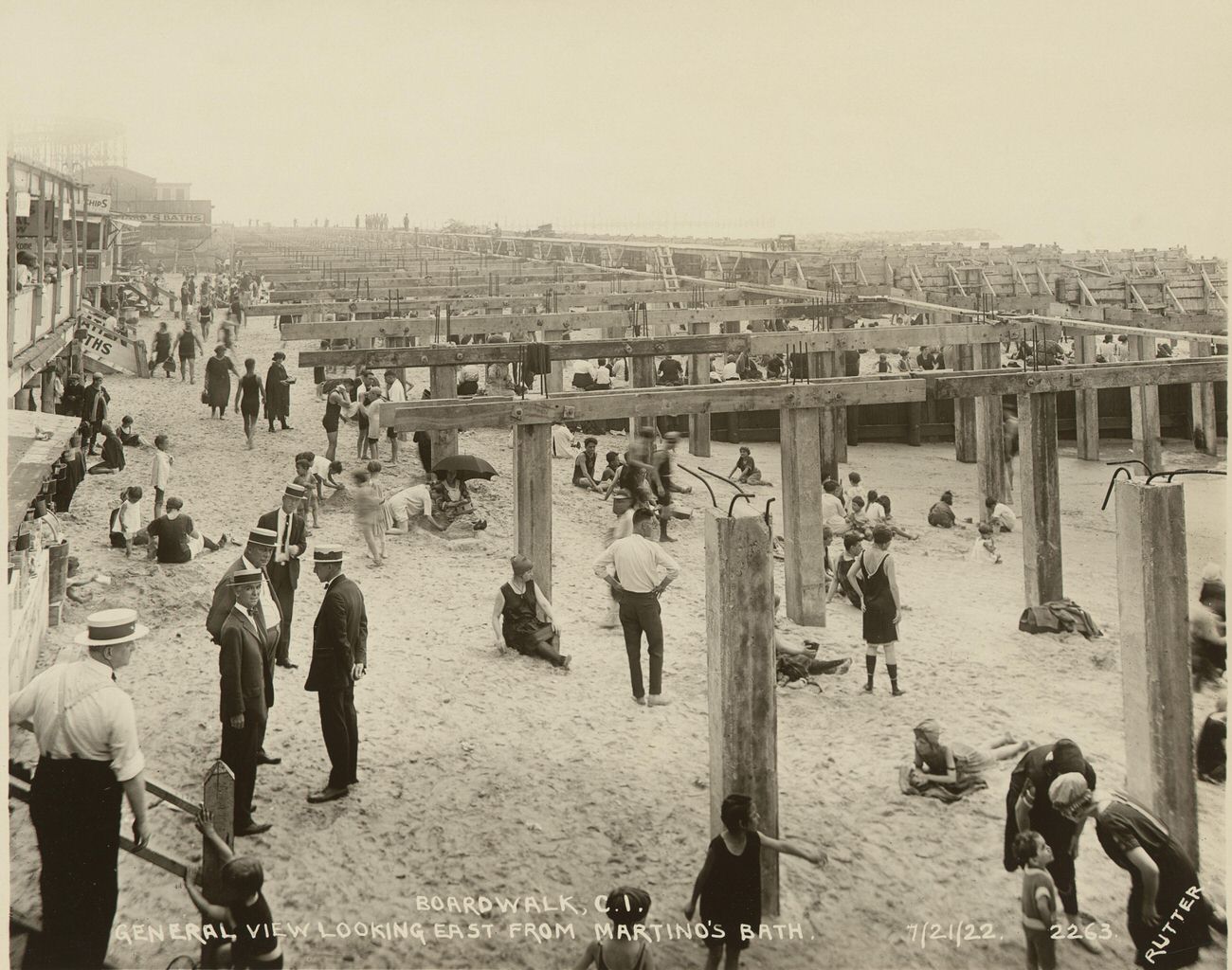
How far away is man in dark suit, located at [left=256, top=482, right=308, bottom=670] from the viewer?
679 cm

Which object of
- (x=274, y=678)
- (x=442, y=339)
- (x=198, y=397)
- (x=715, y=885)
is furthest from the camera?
(x=442, y=339)

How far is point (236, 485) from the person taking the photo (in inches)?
359

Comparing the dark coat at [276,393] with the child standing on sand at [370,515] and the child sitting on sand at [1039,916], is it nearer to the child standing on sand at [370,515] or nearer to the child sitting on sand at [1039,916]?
the child standing on sand at [370,515]

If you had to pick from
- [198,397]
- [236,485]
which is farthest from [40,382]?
[198,397]

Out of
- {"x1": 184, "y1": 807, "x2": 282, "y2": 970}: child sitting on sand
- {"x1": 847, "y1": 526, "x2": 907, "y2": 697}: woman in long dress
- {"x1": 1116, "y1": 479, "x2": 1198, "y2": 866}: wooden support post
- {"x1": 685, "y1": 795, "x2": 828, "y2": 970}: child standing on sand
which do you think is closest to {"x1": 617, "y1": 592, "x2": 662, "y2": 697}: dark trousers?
{"x1": 847, "y1": 526, "x2": 907, "y2": 697}: woman in long dress

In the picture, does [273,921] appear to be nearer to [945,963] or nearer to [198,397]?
[945,963]

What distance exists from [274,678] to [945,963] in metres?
4.21

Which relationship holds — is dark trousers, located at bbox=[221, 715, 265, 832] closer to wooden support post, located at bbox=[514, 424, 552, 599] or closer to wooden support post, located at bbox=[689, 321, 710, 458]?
wooden support post, located at bbox=[514, 424, 552, 599]

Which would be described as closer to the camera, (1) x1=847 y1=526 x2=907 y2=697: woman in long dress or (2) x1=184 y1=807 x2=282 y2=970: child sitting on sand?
(2) x1=184 y1=807 x2=282 y2=970: child sitting on sand

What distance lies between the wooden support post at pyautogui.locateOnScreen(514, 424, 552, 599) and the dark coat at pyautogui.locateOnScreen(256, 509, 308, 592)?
5.88 feet

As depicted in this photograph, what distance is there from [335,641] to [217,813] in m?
1.52

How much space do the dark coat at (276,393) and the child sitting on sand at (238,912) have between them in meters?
7.75

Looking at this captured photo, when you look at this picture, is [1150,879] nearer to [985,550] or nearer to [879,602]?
[879,602]

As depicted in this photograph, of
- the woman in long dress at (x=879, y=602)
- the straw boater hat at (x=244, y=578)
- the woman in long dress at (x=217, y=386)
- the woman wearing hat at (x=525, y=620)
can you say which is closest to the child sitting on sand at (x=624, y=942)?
the straw boater hat at (x=244, y=578)
